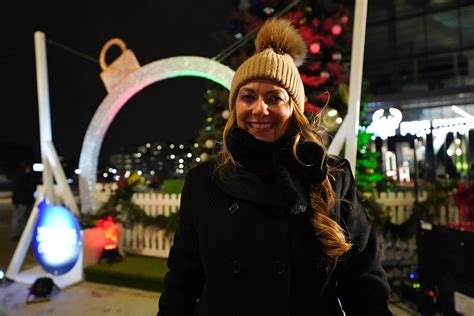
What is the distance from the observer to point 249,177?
1.61 meters

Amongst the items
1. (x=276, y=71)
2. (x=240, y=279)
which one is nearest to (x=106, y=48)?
(x=276, y=71)

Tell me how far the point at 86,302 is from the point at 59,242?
3.91 feet

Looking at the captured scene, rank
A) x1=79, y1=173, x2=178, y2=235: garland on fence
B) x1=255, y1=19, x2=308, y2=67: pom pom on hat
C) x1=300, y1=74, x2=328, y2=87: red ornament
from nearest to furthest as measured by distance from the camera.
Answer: x1=255, y1=19, x2=308, y2=67: pom pom on hat, x1=300, y1=74, x2=328, y2=87: red ornament, x1=79, y1=173, x2=178, y2=235: garland on fence

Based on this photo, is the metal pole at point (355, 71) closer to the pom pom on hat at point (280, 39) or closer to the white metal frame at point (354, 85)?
the white metal frame at point (354, 85)

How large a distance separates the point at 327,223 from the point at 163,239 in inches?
214

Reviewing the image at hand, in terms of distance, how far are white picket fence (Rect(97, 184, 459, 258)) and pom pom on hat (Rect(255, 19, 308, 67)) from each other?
447 centimetres

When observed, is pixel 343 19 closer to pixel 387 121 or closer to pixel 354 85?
pixel 354 85

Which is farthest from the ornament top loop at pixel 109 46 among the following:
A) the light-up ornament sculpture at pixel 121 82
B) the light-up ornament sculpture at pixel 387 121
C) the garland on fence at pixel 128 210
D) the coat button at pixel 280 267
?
the coat button at pixel 280 267

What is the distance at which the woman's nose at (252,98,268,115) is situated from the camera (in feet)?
5.35

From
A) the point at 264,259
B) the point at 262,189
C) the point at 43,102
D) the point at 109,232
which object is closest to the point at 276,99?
the point at 262,189

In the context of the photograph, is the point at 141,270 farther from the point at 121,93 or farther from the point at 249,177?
the point at 249,177

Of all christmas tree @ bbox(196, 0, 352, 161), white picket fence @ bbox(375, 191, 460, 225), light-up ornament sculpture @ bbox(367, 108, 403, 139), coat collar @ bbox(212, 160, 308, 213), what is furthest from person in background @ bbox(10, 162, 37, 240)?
coat collar @ bbox(212, 160, 308, 213)

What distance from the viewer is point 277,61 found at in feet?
5.67

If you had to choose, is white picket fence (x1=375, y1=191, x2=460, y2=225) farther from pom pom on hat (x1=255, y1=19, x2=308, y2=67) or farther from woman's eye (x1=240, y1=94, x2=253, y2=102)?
woman's eye (x1=240, y1=94, x2=253, y2=102)
